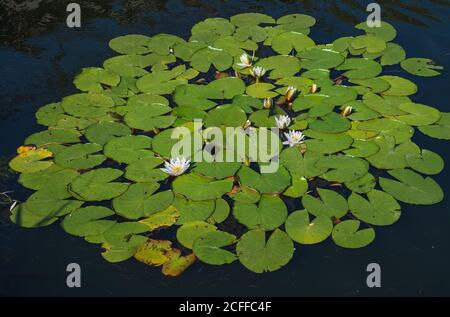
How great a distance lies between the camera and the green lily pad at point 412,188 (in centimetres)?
440

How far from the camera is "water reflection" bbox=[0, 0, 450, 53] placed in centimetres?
650

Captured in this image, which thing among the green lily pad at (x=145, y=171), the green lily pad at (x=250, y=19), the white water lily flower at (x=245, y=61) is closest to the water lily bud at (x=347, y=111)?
the white water lily flower at (x=245, y=61)

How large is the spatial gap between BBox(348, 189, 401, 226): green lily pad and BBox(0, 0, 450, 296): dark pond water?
72 millimetres

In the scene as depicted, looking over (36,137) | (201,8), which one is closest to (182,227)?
(36,137)

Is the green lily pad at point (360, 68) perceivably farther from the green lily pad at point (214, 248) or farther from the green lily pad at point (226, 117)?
the green lily pad at point (214, 248)

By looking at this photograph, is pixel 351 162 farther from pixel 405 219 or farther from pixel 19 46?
pixel 19 46

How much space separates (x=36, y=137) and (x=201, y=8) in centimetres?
282

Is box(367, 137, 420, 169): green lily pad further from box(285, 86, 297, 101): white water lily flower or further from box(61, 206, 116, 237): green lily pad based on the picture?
box(61, 206, 116, 237): green lily pad

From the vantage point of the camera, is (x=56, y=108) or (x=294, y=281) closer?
(x=294, y=281)

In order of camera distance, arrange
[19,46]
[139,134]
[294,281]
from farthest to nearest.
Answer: [19,46], [139,134], [294,281]

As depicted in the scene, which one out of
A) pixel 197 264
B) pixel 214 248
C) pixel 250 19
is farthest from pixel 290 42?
pixel 197 264

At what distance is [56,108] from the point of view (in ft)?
17.3

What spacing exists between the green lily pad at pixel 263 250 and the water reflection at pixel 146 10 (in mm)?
3441

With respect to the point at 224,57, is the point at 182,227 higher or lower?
lower
